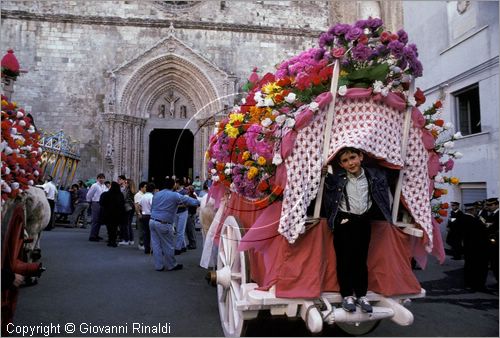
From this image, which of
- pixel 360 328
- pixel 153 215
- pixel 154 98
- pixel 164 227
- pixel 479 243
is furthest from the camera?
pixel 154 98

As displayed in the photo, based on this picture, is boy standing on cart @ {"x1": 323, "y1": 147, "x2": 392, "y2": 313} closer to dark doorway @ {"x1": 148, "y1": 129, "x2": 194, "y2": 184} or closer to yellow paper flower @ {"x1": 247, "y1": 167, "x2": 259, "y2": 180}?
yellow paper flower @ {"x1": 247, "y1": 167, "x2": 259, "y2": 180}

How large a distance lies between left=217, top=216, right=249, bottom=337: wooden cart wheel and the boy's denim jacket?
103cm

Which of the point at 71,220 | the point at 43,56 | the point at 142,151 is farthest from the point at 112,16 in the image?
the point at 71,220

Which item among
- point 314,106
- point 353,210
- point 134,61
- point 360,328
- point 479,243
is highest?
point 134,61

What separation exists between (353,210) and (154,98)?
16314 mm

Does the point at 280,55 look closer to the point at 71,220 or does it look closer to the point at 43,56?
the point at 43,56

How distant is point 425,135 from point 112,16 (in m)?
17.2

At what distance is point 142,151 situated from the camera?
59.7ft

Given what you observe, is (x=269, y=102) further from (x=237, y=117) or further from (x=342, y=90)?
(x=237, y=117)

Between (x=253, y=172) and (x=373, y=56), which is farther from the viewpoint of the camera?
(x=253, y=172)

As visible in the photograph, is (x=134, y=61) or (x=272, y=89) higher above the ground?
(x=134, y=61)

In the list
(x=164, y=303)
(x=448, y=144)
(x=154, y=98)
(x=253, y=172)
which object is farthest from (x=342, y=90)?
(x=154, y=98)

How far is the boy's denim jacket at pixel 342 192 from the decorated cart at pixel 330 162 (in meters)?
0.09

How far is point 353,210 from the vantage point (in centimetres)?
338
